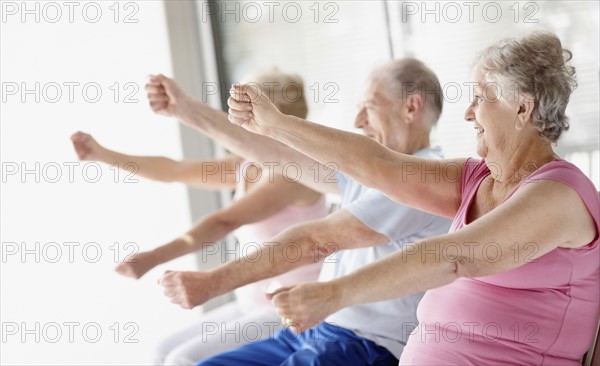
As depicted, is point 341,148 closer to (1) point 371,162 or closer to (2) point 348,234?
(1) point 371,162

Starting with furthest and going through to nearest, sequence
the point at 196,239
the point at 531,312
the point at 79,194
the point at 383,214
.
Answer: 1. the point at 79,194
2. the point at 196,239
3. the point at 383,214
4. the point at 531,312

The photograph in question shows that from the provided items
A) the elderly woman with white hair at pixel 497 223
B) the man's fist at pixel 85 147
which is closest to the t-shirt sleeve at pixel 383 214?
the elderly woman with white hair at pixel 497 223

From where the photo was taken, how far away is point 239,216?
2467 mm

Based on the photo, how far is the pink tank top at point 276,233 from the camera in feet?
8.59

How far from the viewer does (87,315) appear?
3.29 metres

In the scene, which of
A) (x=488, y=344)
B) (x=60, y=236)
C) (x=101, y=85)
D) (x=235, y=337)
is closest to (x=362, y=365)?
(x=488, y=344)

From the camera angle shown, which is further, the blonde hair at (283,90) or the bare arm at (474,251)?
the blonde hair at (283,90)

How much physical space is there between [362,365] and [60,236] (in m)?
1.61

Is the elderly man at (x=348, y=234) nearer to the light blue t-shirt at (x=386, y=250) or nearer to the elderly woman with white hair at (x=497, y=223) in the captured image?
the light blue t-shirt at (x=386, y=250)

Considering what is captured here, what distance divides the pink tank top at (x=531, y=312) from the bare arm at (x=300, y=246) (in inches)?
15.8

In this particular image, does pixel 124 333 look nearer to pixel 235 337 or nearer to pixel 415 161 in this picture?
pixel 235 337

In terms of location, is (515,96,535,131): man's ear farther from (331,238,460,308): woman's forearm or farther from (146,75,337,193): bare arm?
(146,75,337,193): bare arm

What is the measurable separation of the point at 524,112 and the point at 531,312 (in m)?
0.41

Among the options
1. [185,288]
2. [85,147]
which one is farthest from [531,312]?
[85,147]
